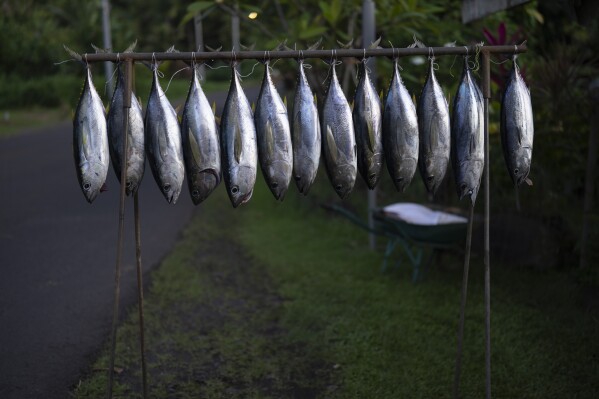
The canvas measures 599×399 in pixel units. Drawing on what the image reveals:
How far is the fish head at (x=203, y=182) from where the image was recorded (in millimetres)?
3504

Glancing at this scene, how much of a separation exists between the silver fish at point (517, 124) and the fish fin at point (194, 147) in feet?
4.94

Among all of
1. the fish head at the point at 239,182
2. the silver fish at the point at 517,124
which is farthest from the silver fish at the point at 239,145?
the silver fish at the point at 517,124

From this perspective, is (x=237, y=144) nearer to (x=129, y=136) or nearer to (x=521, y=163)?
(x=129, y=136)

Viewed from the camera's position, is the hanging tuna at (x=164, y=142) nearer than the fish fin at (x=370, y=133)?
Yes

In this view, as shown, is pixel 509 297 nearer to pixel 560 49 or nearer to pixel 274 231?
pixel 560 49

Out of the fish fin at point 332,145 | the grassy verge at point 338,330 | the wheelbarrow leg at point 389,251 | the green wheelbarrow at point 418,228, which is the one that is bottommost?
the grassy verge at point 338,330

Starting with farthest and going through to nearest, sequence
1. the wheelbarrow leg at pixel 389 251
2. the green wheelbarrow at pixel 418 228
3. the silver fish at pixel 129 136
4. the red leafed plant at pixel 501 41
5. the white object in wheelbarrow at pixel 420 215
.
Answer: the wheelbarrow leg at pixel 389 251 < the white object in wheelbarrow at pixel 420 215 < the green wheelbarrow at pixel 418 228 < the red leafed plant at pixel 501 41 < the silver fish at pixel 129 136

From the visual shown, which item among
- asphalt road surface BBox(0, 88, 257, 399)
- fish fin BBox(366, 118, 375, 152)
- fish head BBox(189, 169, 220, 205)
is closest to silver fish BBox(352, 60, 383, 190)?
fish fin BBox(366, 118, 375, 152)

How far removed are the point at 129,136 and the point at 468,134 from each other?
164 cm

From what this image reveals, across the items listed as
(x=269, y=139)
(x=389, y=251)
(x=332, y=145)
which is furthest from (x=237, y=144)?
(x=389, y=251)

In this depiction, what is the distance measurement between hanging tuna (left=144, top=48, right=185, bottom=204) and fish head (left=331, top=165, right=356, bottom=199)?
75 cm

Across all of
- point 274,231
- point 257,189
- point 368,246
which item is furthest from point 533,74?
point 257,189

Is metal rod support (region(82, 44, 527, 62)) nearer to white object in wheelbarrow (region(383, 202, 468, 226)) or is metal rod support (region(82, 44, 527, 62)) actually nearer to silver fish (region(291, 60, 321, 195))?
silver fish (region(291, 60, 321, 195))

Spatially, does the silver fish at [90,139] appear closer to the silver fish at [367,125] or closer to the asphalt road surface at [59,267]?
the silver fish at [367,125]
